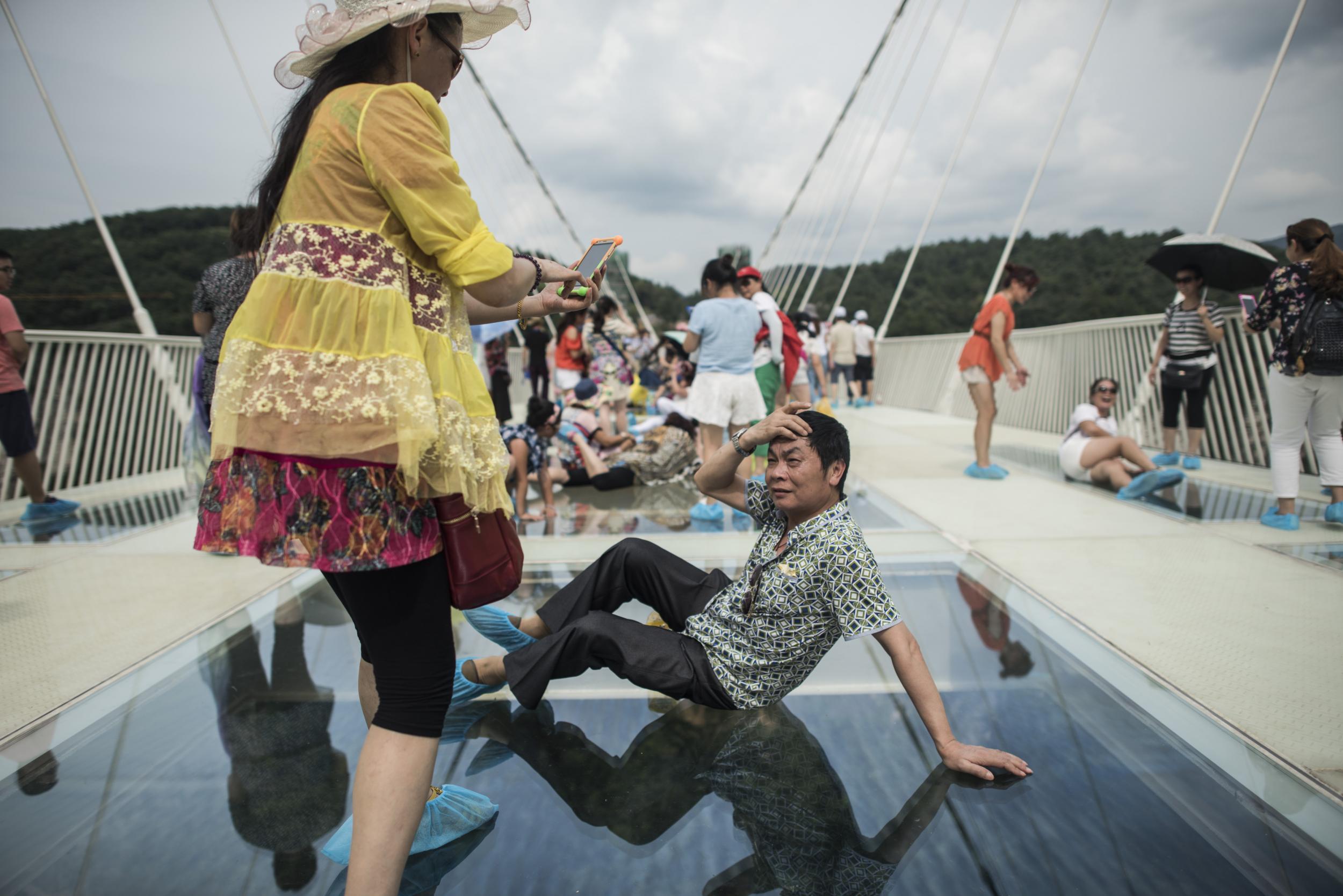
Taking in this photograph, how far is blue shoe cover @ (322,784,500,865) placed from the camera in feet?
4.99

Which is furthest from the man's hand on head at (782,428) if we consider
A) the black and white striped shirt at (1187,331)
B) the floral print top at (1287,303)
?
the black and white striped shirt at (1187,331)

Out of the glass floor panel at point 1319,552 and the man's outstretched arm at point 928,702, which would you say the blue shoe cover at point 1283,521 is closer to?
the glass floor panel at point 1319,552

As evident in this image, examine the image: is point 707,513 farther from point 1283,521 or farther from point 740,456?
point 1283,521

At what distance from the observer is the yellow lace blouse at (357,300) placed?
114 centimetres

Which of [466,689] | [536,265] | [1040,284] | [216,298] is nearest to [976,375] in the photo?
[466,689]

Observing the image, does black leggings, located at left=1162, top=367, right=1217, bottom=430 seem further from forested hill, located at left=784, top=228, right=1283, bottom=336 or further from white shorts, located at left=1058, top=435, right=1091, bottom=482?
forested hill, located at left=784, top=228, right=1283, bottom=336

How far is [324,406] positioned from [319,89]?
0.55 m

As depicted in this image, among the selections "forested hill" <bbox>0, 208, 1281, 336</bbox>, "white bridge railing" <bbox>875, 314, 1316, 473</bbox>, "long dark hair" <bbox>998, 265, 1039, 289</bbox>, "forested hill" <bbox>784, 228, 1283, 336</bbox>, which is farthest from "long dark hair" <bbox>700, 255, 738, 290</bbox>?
"forested hill" <bbox>784, 228, 1283, 336</bbox>

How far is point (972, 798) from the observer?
66.6 inches

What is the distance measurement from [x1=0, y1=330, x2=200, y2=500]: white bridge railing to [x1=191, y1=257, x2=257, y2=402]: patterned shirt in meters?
3.16

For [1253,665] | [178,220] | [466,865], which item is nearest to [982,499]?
[1253,665]

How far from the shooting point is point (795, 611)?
71.1 inches

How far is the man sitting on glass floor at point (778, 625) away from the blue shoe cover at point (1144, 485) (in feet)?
11.5

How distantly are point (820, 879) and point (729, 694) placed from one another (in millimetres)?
492
